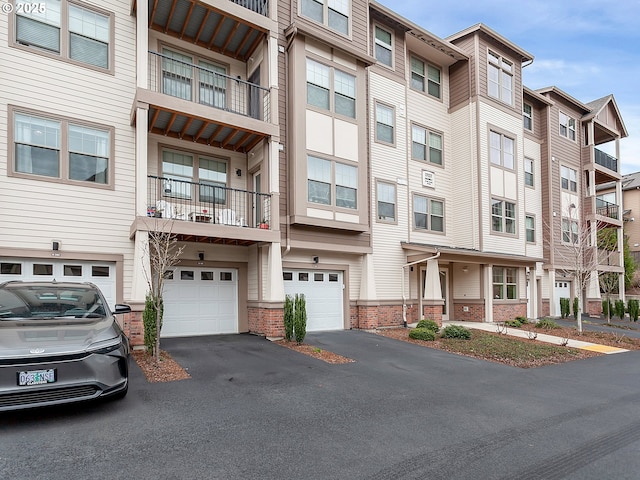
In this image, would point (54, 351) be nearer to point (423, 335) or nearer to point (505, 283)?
point (423, 335)

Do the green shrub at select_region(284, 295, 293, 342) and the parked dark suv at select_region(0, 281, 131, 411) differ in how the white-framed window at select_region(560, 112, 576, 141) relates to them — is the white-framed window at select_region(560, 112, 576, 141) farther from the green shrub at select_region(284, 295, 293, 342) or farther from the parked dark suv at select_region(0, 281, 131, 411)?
the parked dark suv at select_region(0, 281, 131, 411)

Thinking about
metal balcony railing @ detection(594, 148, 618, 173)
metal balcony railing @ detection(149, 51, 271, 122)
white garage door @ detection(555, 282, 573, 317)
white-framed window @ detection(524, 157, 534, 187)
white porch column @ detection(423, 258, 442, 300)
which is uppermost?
metal balcony railing @ detection(594, 148, 618, 173)

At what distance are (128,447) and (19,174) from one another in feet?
26.4

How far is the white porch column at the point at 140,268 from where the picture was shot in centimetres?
1005

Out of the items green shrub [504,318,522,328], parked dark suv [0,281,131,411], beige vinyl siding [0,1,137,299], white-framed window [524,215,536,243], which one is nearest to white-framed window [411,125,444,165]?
white-framed window [524,215,536,243]

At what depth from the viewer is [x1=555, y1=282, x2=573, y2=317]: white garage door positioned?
22.9 m

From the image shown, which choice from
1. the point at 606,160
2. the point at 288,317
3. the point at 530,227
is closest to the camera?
the point at 288,317

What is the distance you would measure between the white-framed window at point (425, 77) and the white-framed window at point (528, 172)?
6.69 metres

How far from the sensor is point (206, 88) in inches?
514

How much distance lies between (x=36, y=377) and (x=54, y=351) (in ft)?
1.08

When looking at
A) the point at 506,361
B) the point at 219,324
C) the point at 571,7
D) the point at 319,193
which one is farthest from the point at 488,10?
the point at 219,324

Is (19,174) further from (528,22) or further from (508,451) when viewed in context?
(528,22)

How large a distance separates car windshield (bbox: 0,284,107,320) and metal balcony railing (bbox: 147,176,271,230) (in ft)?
13.7

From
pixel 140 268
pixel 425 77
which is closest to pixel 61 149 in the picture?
pixel 140 268
